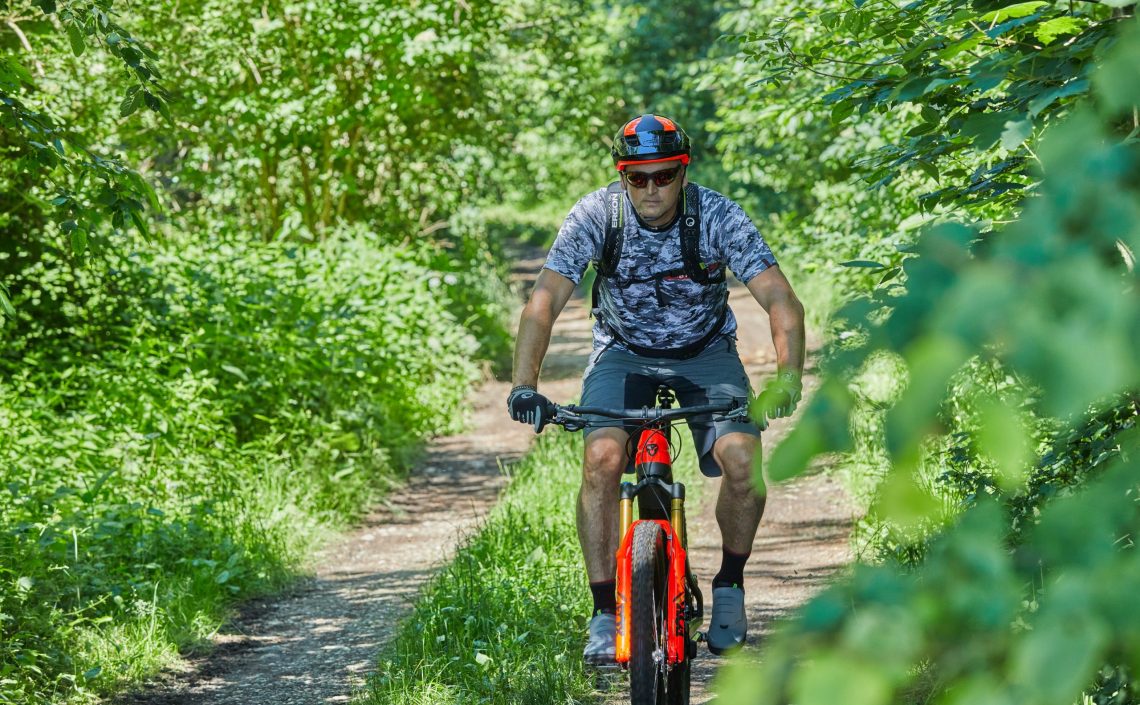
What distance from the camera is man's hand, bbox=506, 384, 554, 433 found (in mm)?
3785

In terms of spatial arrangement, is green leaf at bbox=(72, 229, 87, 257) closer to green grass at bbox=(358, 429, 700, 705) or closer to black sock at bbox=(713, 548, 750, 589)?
green grass at bbox=(358, 429, 700, 705)

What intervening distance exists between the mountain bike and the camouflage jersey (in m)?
0.46

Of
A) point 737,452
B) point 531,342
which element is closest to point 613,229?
point 531,342

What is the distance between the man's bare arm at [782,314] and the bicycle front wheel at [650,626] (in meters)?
0.72

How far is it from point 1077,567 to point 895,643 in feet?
0.48

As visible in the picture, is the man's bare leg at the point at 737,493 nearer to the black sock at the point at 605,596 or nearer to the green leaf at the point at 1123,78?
the black sock at the point at 605,596

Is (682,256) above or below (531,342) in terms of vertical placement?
above

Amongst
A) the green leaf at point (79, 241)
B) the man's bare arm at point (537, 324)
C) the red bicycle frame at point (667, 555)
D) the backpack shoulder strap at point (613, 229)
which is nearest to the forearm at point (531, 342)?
the man's bare arm at point (537, 324)

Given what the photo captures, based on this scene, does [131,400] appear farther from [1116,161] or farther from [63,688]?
[1116,161]

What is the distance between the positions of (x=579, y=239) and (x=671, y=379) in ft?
1.91

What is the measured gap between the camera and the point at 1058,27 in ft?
9.04

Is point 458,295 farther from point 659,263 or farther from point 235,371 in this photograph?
point 659,263

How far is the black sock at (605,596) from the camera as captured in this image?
163 inches

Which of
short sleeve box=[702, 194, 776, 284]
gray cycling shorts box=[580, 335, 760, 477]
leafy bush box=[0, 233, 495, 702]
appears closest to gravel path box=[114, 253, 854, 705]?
leafy bush box=[0, 233, 495, 702]
